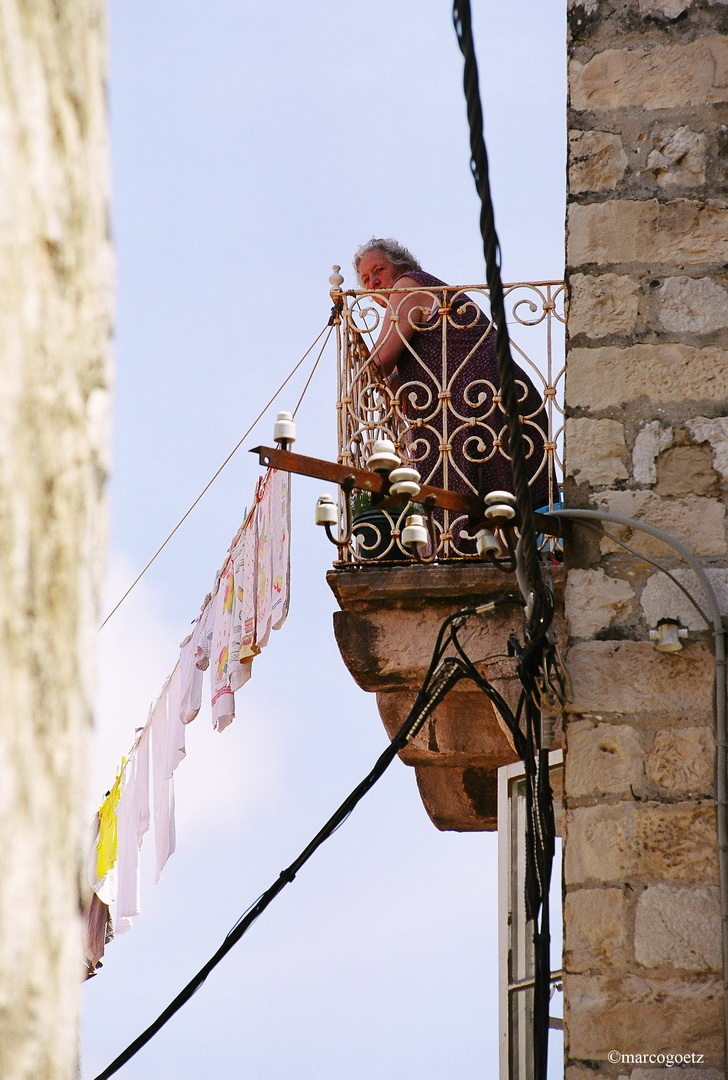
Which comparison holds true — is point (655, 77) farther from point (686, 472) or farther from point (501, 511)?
point (501, 511)

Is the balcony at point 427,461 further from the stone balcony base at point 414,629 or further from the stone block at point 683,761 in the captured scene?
the stone block at point 683,761

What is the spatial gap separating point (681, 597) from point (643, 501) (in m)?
0.31

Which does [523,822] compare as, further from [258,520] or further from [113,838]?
[113,838]

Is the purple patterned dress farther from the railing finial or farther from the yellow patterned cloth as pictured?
the yellow patterned cloth

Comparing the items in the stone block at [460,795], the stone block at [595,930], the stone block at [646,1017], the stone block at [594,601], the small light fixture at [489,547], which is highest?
the small light fixture at [489,547]

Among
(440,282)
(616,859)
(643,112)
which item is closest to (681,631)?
(616,859)

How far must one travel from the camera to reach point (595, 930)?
14.2ft

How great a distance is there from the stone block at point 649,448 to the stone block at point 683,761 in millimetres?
761

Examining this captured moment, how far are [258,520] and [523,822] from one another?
185cm

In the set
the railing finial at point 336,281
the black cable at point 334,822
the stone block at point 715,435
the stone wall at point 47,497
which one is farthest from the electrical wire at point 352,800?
the stone wall at point 47,497

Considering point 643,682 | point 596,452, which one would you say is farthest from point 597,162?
point 643,682

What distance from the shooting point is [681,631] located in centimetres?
452

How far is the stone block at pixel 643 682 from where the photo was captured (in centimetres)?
450

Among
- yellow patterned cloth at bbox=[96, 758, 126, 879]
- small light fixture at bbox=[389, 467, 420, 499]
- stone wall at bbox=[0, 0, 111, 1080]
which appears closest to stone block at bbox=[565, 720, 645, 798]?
small light fixture at bbox=[389, 467, 420, 499]
